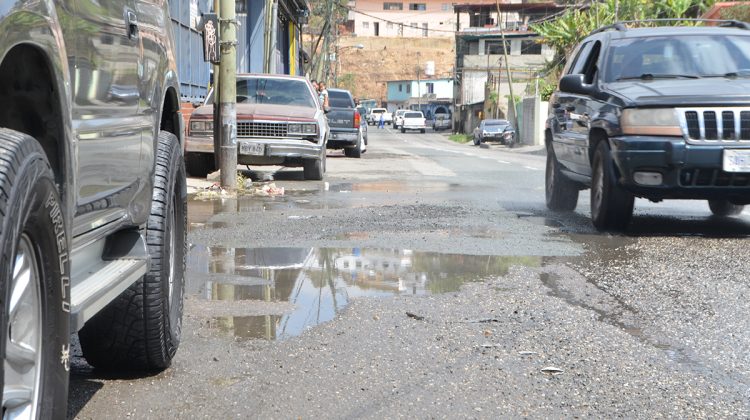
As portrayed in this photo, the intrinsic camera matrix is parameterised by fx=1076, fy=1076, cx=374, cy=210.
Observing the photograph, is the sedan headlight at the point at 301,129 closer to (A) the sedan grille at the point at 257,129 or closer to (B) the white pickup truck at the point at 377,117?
(A) the sedan grille at the point at 257,129

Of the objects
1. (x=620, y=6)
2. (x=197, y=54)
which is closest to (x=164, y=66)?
Result: (x=197, y=54)

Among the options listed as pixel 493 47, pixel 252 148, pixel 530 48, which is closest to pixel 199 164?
pixel 252 148

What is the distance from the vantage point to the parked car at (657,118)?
344 inches

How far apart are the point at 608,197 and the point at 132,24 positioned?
601 centimetres

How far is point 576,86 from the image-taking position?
10078 millimetres

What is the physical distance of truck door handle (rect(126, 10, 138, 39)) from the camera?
404 cm

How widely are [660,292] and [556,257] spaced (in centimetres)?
151

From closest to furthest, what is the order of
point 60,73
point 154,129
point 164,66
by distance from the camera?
point 60,73 < point 154,129 < point 164,66

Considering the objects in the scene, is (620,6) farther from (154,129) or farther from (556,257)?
(154,129)

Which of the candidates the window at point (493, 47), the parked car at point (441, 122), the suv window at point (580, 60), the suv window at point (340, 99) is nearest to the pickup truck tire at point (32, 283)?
the suv window at point (580, 60)

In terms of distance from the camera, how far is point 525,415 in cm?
394

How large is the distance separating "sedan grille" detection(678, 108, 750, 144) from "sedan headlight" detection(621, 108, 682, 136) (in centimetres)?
7

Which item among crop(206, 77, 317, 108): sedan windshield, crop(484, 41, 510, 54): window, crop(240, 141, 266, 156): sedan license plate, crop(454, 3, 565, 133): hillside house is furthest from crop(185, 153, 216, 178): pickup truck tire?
crop(484, 41, 510, 54): window

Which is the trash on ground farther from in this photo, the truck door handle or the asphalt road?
the truck door handle
